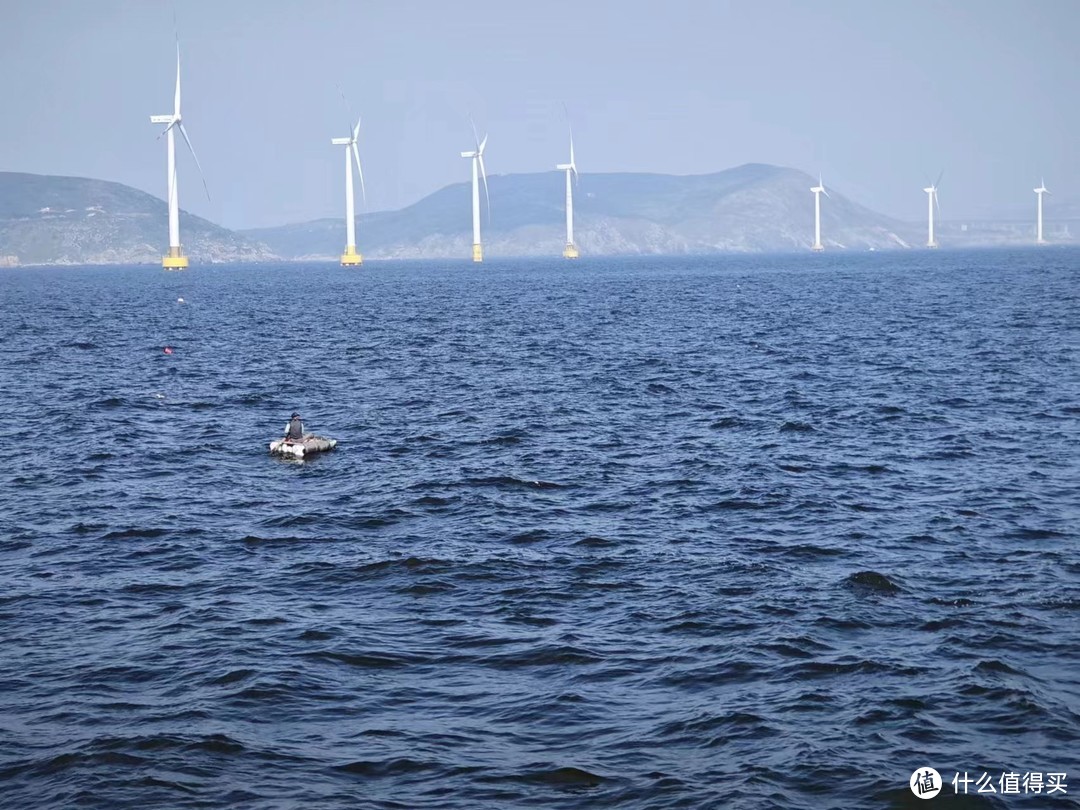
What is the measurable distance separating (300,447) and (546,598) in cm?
1978

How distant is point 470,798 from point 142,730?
243 inches

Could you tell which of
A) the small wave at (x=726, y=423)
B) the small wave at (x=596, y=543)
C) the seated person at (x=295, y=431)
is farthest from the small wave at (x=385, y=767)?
the small wave at (x=726, y=423)

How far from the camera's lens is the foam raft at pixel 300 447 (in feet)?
153

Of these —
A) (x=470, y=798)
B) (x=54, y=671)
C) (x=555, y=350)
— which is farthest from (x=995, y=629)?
(x=555, y=350)

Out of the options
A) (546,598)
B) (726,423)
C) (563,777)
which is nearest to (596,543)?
(546,598)

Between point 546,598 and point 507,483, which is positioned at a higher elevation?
point 507,483

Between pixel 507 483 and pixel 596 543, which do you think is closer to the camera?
pixel 596 543

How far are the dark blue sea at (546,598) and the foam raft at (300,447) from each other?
102 centimetres

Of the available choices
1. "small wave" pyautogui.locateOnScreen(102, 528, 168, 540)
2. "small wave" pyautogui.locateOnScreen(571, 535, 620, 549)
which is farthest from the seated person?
"small wave" pyautogui.locateOnScreen(571, 535, 620, 549)

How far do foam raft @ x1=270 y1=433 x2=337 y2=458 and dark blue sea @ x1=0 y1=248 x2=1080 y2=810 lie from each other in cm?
102

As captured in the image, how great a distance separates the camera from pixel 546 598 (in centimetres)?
2925

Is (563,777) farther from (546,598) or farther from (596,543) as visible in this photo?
(596,543)

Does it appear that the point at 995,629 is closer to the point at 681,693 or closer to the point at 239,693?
the point at 681,693

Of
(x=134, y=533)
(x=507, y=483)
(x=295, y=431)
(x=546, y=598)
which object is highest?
(x=295, y=431)
